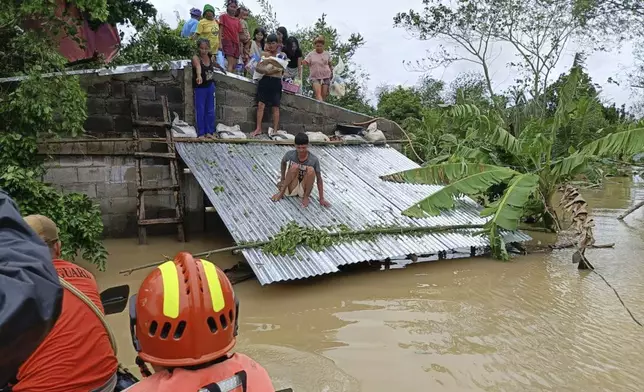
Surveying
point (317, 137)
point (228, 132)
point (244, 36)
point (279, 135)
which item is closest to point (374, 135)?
point (317, 137)

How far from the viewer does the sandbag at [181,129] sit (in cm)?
836

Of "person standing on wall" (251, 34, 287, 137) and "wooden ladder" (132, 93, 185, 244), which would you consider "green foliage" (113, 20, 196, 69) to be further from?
"person standing on wall" (251, 34, 287, 137)

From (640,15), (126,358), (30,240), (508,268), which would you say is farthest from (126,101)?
(640,15)

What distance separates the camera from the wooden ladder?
7469mm

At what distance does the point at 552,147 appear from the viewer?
8.62m

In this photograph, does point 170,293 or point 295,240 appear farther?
point 295,240

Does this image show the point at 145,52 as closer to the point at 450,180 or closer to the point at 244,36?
the point at 244,36

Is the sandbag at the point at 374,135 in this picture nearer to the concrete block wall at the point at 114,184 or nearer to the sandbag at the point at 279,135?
the sandbag at the point at 279,135

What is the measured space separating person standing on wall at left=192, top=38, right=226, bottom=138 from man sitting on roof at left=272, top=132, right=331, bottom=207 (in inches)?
83.2

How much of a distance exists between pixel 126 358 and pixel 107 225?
12.2 ft

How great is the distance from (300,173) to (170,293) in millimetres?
5793

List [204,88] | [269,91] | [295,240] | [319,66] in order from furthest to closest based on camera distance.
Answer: [319,66] < [269,91] < [204,88] < [295,240]

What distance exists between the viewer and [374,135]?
10453mm

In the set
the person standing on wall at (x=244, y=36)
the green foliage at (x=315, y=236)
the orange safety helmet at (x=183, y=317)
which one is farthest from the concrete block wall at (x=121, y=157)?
the orange safety helmet at (x=183, y=317)
